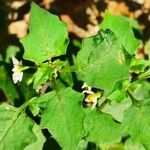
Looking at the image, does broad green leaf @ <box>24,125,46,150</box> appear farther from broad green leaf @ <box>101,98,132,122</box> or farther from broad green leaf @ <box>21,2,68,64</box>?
broad green leaf @ <box>21,2,68,64</box>

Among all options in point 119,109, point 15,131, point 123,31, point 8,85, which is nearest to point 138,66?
point 123,31

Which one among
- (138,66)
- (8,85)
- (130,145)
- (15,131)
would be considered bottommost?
(130,145)

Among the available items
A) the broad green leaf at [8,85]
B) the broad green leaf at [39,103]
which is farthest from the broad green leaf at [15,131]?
the broad green leaf at [8,85]

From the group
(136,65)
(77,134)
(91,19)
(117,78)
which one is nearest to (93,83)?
(117,78)

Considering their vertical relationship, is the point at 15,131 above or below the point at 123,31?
below

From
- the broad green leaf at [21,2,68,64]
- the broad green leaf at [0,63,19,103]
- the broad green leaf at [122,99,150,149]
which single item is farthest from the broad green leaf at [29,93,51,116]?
the broad green leaf at [0,63,19,103]

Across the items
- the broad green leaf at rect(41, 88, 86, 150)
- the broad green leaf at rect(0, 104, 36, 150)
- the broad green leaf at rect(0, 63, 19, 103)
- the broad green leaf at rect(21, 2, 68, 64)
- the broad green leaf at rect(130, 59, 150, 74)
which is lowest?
the broad green leaf at rect(0, 63, 19, 103)

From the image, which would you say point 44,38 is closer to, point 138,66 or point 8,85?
point 138,66
